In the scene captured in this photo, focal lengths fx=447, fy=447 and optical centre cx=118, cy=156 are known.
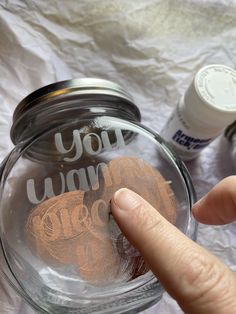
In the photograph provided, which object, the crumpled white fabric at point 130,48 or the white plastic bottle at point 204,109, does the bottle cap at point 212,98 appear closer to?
the white plastic bottle at point 204,109

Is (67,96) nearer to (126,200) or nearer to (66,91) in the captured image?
(66,91)

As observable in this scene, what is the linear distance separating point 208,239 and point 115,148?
A: 0.18 meters

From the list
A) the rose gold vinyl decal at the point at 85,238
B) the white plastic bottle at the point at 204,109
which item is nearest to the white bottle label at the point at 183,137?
the white plastic bottle at the point at 204,109

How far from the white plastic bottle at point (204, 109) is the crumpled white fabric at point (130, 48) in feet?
0.23

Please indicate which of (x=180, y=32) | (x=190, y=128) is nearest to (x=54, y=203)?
(x=190, y=128)

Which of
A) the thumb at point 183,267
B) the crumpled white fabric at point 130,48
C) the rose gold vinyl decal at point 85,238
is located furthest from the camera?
the crumpled white fabric at point 130,48

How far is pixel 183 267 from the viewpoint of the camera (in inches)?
13.7

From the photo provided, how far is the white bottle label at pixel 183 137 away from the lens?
54 cm

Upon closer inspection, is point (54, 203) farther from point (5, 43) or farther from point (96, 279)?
point (5, 43)

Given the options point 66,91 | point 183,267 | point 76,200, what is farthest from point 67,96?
point 183,267

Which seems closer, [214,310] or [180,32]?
[214,310]

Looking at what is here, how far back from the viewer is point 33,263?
18.3 inches

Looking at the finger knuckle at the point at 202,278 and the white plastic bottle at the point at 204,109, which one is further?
the white plastic bottle at the point at 204,109

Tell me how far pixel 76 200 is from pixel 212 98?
0.62 ft
